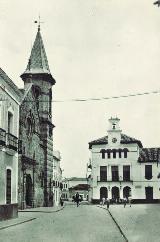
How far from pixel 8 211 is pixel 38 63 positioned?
23790 mm

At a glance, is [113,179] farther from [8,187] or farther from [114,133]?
[8,187]

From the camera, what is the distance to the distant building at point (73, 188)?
106 meters

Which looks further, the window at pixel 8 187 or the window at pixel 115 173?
the window at pixel 115 173

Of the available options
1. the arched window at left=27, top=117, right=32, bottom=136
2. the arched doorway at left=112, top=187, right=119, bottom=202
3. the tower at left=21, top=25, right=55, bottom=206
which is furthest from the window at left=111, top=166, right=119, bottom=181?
the arched window at left=27, top=117, right=32, bottom=136

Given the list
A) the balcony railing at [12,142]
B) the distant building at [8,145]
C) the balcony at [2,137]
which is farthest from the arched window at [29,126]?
the balcony at [2,137]

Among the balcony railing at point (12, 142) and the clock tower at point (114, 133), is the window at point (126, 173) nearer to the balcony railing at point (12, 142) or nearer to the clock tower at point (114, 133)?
the clock tower at point (114, 133)

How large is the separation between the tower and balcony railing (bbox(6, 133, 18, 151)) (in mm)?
16749

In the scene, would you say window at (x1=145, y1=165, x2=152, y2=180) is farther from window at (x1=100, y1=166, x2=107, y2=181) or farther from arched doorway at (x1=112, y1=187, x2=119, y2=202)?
window at (x1=100, y1=166, x2=107, y2=181)

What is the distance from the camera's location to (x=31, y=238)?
1216 cm

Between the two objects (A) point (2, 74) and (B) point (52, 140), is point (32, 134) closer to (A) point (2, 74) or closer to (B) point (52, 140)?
(B) point (52, 140)

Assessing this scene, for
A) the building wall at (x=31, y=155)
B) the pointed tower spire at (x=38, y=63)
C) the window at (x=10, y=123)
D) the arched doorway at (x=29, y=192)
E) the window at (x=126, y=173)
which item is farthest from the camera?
the window at (x=126, y=173)

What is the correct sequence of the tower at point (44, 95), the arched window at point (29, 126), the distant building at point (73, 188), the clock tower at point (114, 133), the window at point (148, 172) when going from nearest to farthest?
1. the arched window at point (29, 126)
2. the tower at point (44, 95)
3. the window at point (148, 172)
4. the clock tower at point (114, 133)
5. the distant building at point (73, 188)

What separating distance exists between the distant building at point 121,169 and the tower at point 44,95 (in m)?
16.5

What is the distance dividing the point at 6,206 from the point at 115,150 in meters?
38.0
